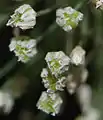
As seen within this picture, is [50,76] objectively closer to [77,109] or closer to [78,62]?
[78,62]

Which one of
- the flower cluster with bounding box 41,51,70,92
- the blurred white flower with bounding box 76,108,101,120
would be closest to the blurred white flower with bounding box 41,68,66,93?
the flower cluster with bounding box 41,51,70,92

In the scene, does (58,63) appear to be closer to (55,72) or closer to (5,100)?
(55,72)

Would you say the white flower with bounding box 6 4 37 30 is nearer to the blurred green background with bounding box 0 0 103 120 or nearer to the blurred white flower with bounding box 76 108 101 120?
the blurred green background with bounding box 0 0 103 120

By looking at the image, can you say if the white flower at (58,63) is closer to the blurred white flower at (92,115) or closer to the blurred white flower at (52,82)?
the blurred white flower at (52,82)

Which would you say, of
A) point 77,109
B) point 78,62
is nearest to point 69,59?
point 78,62

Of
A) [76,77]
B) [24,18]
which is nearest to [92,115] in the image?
[76,77]

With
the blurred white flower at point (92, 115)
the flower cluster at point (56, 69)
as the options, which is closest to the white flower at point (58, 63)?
the flower cluster at point (56, 69)
